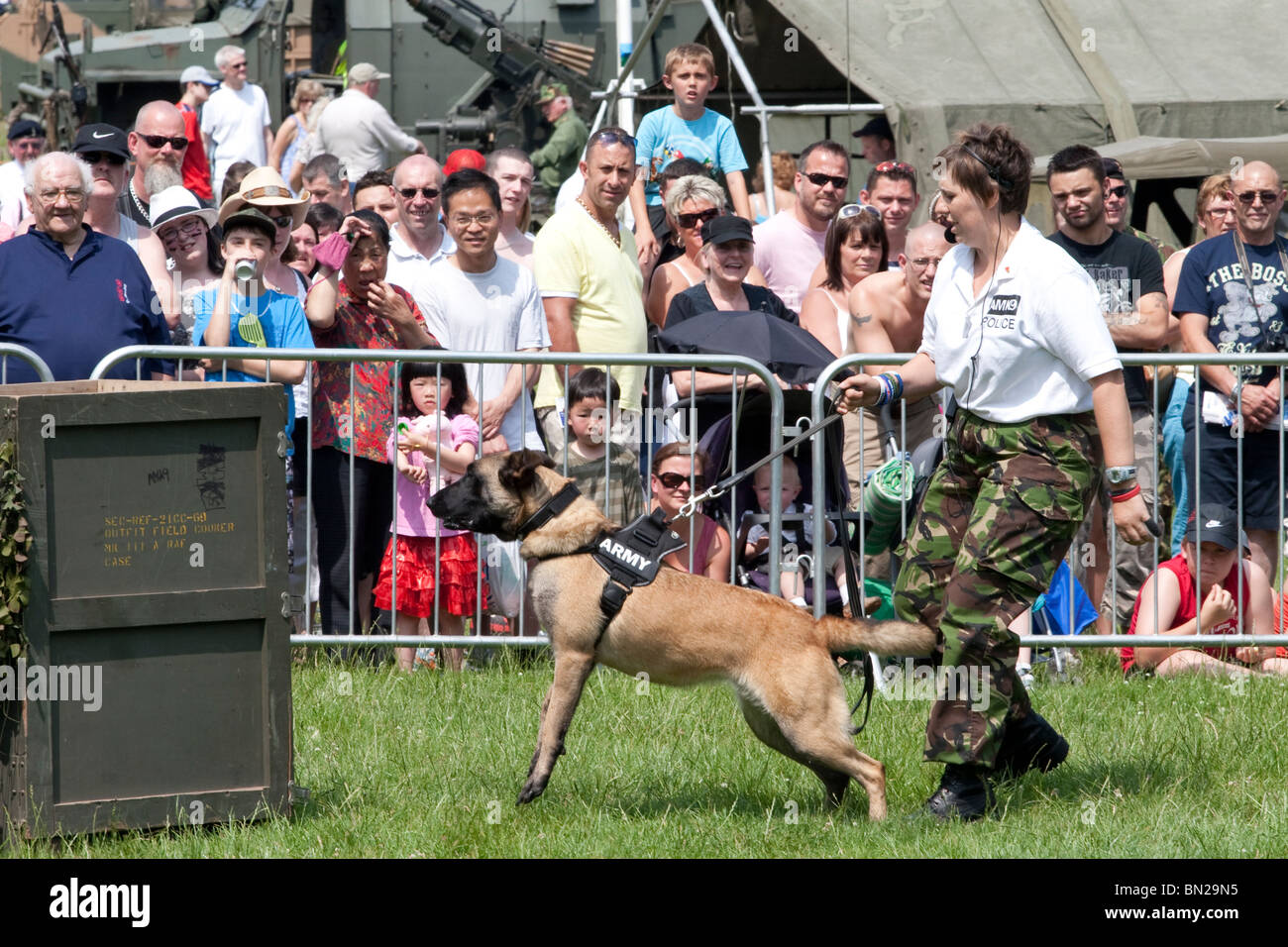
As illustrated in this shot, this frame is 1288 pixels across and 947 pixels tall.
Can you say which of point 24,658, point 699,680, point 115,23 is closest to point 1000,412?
point 699,680

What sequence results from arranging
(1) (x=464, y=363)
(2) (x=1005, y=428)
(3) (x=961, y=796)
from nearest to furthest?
(2) (x=1005, y=428), (3) (x=961, y=796), (1) (x=464, y=363)

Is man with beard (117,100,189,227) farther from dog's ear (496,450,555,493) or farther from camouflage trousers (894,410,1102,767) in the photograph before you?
camouflage trousers (894,410,1102,767)

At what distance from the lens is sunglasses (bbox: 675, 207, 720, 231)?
9.12 meters

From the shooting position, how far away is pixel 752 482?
26.1ft

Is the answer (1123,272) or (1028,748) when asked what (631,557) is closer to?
(1028,748)

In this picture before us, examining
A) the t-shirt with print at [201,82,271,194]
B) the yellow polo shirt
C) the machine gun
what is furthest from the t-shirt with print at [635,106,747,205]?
the machine gun

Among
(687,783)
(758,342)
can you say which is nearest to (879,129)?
(758,342)

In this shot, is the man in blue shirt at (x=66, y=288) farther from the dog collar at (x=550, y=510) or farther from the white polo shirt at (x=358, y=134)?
the white polo shirt at (x=358, y=134)

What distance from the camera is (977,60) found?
A: 40.9 feet

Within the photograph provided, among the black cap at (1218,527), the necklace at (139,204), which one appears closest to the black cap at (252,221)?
the necklace at (139,204)

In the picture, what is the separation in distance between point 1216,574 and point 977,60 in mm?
6081

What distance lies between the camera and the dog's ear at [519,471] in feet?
17.9

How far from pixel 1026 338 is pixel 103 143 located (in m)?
5.65

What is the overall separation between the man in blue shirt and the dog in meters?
2.53
